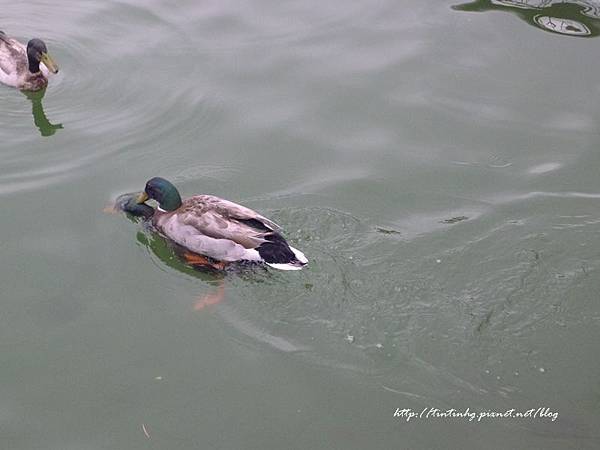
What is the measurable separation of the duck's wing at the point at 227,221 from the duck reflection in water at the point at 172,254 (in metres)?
0.26

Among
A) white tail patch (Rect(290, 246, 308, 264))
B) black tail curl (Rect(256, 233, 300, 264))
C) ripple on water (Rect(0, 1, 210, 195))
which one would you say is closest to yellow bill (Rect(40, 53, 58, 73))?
ripple on water (Rect(0, 1, 210, 195))

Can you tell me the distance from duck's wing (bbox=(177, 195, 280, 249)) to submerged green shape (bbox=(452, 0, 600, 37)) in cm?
511

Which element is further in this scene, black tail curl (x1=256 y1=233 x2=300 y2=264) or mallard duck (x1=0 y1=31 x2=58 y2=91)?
mallard duck (x1=0 y1=31 x2=58 y2=91)

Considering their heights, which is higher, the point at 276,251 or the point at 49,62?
the point at 49,62

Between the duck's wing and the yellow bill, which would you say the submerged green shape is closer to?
the yellow bill

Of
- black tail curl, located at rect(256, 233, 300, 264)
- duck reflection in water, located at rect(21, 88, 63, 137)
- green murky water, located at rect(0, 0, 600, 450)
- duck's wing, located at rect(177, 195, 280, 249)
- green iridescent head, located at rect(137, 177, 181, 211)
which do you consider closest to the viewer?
green murky water, located at rect(0, 0, 600, 450)

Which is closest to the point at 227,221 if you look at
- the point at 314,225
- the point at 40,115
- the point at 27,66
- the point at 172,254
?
the point at 172,254

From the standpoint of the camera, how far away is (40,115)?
8.23m

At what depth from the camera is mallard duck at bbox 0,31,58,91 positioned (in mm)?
8547

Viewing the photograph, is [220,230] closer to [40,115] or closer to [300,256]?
[300,256]

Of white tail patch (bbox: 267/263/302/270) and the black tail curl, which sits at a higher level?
the black tail curl

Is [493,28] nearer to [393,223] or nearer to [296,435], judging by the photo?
[393,223]

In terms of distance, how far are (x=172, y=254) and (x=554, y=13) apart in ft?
20.2

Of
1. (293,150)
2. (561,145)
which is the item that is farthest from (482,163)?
(293,150)
